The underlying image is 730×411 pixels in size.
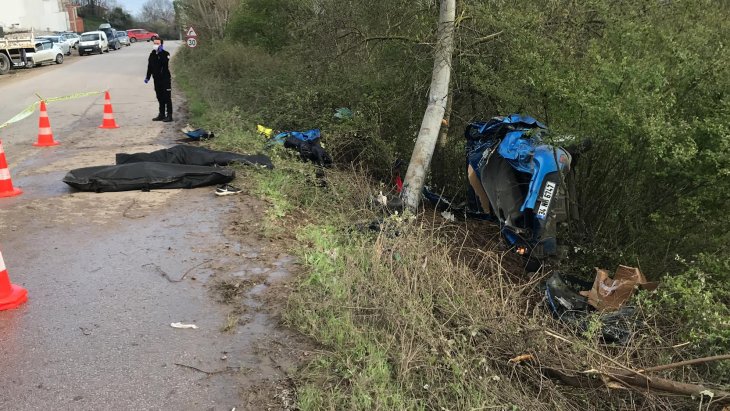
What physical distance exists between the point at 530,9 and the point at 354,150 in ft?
12.1

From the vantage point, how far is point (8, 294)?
13.0 feet

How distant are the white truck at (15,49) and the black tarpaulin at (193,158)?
22.0m

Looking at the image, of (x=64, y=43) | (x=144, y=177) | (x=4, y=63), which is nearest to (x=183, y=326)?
(x=144, y=177)

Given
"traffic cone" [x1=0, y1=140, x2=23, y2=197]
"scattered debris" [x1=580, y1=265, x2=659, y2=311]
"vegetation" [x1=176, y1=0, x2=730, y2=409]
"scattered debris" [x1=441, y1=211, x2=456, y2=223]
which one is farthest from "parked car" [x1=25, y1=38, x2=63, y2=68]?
"scattered debris" [x1=580, y1=265, x2=659, y2=311]

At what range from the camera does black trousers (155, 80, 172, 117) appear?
1210cm

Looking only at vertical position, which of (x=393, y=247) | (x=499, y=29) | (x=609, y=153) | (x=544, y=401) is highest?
(x=499, y=29)

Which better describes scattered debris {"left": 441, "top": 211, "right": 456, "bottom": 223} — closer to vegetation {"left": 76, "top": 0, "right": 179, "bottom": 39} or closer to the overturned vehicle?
the overturned vehicle

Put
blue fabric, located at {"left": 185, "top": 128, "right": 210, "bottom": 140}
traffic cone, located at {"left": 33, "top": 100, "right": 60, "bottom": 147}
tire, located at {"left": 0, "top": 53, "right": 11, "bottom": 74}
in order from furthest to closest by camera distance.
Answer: tire, located at {"left": 0, "top": 53, "right": 11, "bottom": 74}, blue fabric, located at {"left": 185, "top": 128, "right": 210, "bottom": 140}, traffic cone, located at {"left": 33, "top": 100, "right": 60, "bottom": 147}

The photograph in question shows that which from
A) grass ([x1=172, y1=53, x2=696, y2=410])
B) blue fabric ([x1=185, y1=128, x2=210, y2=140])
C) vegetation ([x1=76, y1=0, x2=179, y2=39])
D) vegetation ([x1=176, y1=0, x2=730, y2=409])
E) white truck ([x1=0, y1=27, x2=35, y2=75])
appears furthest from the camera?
vegetation ([x1=76, y1=0, x2=179, y2=39])

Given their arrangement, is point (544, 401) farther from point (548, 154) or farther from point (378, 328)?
point (548, 154)

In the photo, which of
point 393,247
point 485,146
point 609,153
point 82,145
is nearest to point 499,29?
point 485,146

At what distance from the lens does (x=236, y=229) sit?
5762mm

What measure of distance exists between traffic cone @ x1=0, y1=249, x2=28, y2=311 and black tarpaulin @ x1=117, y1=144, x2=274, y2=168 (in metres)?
3.97

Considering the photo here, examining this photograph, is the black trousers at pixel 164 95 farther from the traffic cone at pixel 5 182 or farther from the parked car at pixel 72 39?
the parked car at pixel 72 39
